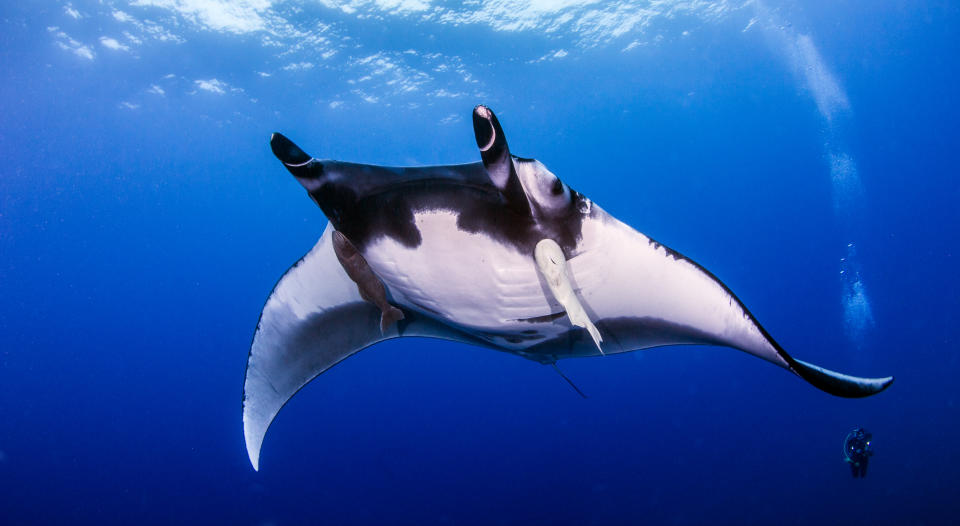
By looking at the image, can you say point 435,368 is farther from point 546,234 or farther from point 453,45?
point 546,234

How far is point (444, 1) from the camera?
1144 cm

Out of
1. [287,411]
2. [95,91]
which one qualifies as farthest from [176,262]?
[95,91]

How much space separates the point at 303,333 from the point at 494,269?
1280mm

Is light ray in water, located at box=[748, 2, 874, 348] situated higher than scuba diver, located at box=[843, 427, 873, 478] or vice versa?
light ray in water, located at box=[748, 2, 874, 348]

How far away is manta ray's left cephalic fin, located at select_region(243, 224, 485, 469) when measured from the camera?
2.14 metres

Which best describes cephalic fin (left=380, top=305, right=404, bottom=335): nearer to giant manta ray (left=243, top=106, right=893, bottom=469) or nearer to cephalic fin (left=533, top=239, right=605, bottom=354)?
giant manta ray (left=243, top=106, right=893, bottom=469)

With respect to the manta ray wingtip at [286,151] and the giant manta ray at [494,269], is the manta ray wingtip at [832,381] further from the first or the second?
the manta ray wingtip at [286,151]

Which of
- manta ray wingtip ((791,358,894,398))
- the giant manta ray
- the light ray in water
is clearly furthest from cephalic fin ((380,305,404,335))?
the light ray in water

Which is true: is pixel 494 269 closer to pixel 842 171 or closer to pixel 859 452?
pixel 859 452

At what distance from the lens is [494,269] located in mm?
1528

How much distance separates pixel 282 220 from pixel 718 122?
2595 centimetres

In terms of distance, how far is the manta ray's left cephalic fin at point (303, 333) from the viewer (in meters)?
2.14

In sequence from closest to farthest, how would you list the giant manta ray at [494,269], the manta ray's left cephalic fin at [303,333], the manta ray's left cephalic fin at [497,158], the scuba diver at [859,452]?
the manta ray's left cephalic fin at [497,158]
the giant manta ray at [494,269]
the manta ray's left cephalic fin at [303,333]
the scuba diver at [859,452]

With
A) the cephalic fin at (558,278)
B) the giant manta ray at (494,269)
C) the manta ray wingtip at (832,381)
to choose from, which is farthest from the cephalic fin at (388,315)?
the manta ray wingtip at (832,381)
